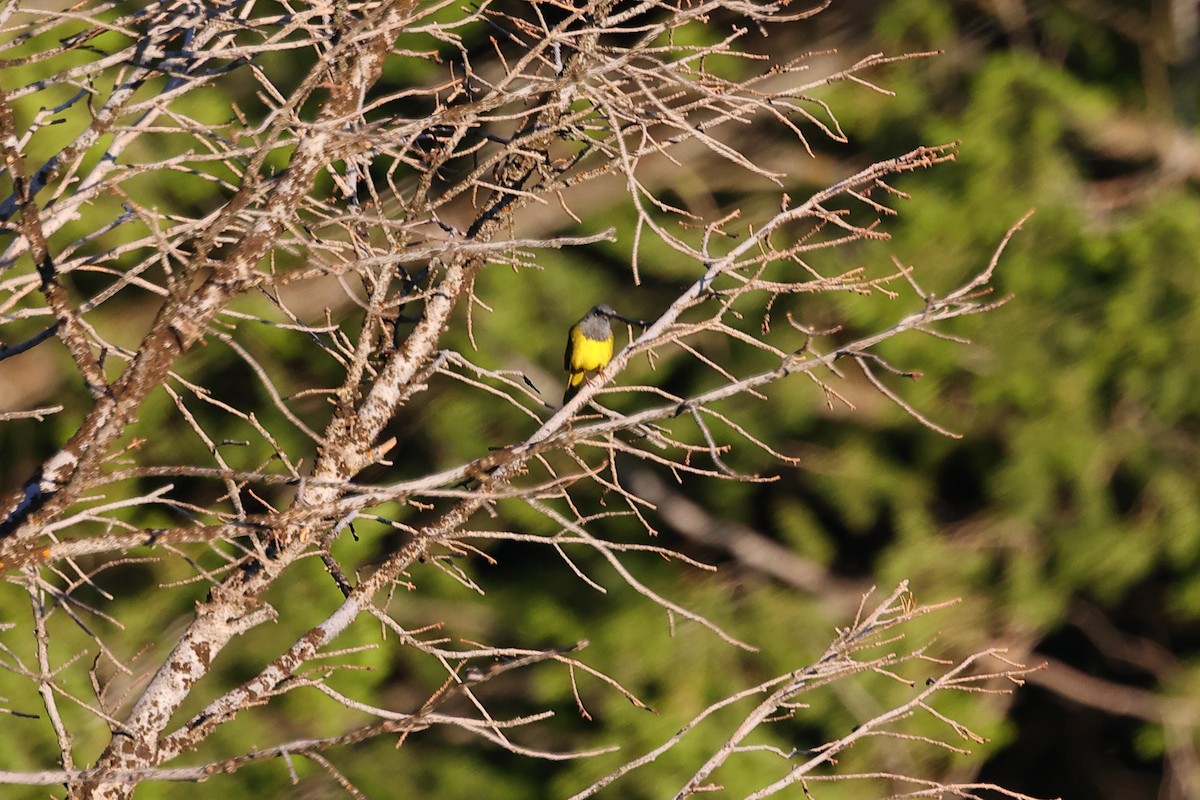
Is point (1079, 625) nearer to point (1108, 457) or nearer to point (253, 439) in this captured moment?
point (1108, 457)

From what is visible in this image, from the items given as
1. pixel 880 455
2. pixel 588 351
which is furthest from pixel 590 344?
pixel 880 455

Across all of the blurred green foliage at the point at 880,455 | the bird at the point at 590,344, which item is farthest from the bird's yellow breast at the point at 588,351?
the blurred green foliage at the point at 880,455

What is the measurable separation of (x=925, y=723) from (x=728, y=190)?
2.19 m

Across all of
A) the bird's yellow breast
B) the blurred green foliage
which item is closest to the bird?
the bird's yellow breast

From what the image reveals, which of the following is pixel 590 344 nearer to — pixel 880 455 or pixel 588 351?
pixel 588 351

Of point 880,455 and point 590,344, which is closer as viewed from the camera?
point 590,344

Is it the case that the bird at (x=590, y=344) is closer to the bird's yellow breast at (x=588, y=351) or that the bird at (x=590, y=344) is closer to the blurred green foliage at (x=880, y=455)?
the bird's yellow breast at (x=588, y=351)

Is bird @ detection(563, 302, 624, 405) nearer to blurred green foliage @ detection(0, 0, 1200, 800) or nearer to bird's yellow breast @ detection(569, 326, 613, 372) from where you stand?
bird's yellow breast @ detection(569, 326, 613, 372)

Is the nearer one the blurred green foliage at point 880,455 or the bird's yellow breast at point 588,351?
the bird's yellow breast at point 588,351

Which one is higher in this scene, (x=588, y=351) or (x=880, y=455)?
(x=588, y=351)

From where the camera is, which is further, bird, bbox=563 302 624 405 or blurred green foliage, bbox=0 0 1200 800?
blurred green foliage, bbox=0 0 1200 800

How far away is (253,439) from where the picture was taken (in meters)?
5.23

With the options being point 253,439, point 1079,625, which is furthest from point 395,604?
point 1079,625

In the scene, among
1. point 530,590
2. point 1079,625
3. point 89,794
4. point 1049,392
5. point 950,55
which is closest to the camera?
point 89,794
